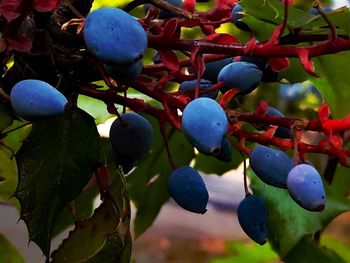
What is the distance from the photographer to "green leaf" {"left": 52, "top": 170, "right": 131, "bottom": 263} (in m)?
0.51

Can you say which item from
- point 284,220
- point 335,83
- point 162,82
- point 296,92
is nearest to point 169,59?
point 162,82

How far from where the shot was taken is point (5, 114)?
46 centimetres

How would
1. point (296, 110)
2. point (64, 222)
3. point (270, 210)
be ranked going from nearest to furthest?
point (270, 210) → point (64, 222) → point (296, 110)

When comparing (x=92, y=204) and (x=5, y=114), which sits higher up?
(x=5, y=114)

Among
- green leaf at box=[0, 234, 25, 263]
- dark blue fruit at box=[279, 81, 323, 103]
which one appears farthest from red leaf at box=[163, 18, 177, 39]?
dark blue fruit at box=[279, 81, 323, 103]

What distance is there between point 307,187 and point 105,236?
0.68ft

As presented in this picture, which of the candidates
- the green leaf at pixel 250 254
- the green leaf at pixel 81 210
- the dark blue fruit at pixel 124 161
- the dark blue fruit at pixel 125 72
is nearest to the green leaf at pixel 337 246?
the green leaf at pixel 250 254

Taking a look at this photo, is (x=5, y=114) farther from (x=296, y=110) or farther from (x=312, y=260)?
(x=296, y=110)

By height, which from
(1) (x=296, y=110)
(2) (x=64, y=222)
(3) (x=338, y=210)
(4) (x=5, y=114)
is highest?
(4) (x=5, y=114)

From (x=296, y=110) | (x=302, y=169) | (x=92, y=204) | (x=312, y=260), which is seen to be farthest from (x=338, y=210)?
(x=296, y=110)

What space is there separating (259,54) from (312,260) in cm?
46

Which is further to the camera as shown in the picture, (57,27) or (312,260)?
(312,260)

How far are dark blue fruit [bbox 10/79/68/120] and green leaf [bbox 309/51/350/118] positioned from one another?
298 mm

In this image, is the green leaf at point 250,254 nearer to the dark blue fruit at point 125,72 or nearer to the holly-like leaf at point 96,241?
the holly-like leaf at point 96,241
